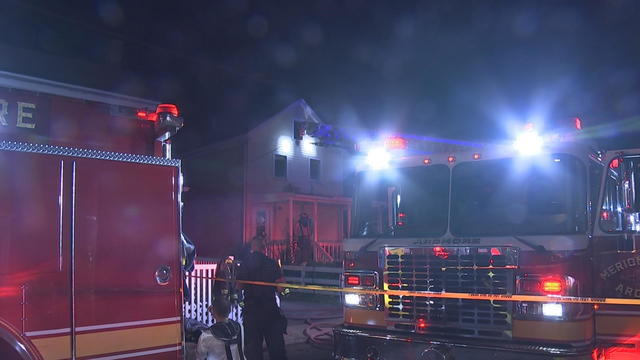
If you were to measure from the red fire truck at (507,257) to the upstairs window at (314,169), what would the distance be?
63.1ft

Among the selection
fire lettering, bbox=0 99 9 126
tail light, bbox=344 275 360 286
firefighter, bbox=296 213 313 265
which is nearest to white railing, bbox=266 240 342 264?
firefighter, bbox=296 213 313 265

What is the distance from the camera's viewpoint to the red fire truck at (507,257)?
4.90m

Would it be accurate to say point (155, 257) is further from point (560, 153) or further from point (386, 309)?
point (560, 153)

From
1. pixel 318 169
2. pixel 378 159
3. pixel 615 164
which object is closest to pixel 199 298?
pixel 378 159

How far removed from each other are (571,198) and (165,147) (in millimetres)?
3518

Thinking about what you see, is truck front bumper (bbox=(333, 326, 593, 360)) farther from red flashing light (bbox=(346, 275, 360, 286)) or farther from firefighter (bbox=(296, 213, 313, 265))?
firefighter (bbox=(296, 213, 313, 265))

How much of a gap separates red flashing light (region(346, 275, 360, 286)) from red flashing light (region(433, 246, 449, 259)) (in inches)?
38.1

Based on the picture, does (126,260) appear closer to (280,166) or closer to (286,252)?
(286,252)

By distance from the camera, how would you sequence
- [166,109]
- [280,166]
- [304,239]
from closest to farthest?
[166,109]
[304,239]
[280,166]

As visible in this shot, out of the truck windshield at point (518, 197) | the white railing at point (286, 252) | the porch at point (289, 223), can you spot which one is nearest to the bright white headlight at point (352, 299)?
the truck windshield at point (518, 197)

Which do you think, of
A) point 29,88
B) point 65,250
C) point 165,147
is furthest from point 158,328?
point 29,88

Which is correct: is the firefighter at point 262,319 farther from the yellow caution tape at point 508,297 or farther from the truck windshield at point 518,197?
the truck windshield at point 518,197

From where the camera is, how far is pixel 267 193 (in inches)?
922

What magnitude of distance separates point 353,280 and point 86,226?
9.91ft
